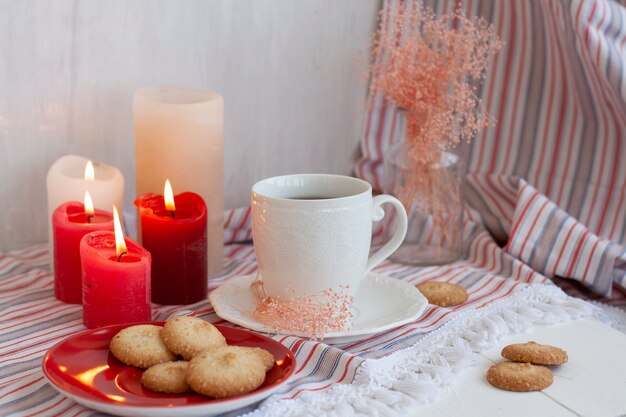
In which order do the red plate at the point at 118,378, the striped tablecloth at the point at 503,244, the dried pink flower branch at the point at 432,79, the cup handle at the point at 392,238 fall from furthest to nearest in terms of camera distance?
the dried pink flower branch at the point at 432,79, the cup handle at the point at 392,238, the striped tablecloth at the point at 503,244, the red plate at the point at 118,378

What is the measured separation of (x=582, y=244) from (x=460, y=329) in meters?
0.28

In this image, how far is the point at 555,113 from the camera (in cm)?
120

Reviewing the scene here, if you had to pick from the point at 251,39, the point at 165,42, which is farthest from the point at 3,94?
the point at 251,39

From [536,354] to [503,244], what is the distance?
448 millimetres

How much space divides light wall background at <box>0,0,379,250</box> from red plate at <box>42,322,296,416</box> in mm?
381

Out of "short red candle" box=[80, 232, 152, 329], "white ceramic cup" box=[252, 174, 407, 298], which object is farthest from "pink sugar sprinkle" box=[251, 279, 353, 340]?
"short red candle" box=[80, 232, 152, 329]

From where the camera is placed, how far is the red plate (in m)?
0.65

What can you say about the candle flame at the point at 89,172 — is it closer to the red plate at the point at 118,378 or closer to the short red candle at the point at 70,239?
the short red candle at the point at 70,239

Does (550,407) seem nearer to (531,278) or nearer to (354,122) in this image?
(531,278)

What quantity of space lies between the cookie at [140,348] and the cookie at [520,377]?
0.28 metres

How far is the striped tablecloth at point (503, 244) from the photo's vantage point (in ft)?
2.47

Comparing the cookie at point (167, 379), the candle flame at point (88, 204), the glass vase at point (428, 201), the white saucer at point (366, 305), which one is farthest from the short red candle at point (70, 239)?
the glass vase at point (428, 201)

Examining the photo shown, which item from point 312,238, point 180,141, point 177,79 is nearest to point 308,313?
point 312,238

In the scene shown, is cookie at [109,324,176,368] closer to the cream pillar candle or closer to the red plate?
the red plate
